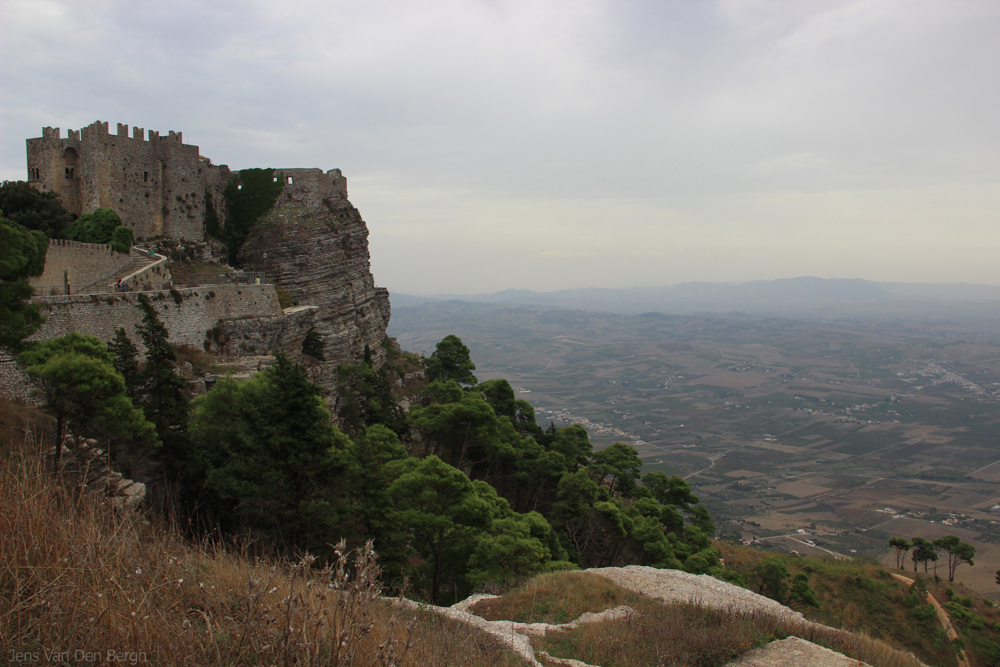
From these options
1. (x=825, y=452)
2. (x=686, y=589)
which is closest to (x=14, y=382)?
(x=686, y=589)

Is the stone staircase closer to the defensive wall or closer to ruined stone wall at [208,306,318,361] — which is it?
the defensive wall

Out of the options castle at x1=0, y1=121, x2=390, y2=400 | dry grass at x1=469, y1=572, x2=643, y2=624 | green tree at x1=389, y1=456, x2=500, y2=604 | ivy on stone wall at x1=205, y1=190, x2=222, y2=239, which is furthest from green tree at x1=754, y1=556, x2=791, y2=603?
ivy on stone wall at x1=205, y1=190, x2=222, y2=239

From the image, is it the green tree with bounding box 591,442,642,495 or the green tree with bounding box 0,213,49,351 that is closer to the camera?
the green tree with bounding box 0,213,49,351

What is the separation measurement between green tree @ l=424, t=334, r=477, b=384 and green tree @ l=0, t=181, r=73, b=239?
888 inches

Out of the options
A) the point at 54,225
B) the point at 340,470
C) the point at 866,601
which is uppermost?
the point at 54,225

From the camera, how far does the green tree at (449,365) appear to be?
1591 inches

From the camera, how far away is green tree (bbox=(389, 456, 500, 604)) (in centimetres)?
1742

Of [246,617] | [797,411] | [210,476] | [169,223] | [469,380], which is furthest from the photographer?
[797,411]

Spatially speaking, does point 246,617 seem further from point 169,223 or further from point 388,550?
point 169,223

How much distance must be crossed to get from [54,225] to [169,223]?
6468 mm

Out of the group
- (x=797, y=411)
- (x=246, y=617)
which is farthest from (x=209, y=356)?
(x=797, y=411)

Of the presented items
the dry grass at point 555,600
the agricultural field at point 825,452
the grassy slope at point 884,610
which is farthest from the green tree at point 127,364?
the agricultural field at point 825,452

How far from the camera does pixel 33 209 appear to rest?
90.1ft

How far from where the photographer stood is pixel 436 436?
3061cm
